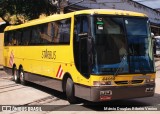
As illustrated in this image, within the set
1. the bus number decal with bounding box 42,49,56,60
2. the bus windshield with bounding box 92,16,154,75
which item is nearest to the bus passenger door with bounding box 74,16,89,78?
the bus windshield with bounding box 92,16,154,75

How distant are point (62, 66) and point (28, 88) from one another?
4596 millimetres

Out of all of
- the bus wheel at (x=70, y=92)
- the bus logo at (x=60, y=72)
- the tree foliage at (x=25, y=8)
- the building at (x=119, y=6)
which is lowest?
the bus wheel at (x=70, y=92)

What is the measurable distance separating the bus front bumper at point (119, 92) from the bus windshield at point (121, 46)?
47 cm

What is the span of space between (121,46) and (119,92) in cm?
139

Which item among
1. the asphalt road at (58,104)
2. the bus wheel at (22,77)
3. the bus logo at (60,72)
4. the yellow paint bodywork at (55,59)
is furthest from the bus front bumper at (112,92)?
the bus wheel at (22,77)

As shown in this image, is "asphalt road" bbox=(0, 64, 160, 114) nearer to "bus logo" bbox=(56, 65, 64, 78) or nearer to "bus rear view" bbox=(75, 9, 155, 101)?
"bus rear view" bbox=(75, 9, 155, 101)

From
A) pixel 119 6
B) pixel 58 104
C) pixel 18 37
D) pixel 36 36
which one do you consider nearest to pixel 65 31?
pixel 58 104

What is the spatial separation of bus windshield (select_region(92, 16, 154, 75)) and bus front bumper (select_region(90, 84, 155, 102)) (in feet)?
1.55

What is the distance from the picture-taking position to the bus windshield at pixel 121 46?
1099cm

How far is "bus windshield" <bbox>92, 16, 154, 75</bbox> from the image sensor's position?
36.1 feet

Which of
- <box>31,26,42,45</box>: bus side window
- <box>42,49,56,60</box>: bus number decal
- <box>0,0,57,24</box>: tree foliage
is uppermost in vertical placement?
Result: <box>0,0,57,24</box>: tree foliage

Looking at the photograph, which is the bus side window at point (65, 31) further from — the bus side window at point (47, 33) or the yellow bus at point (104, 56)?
the bus side window at point (47, 33)

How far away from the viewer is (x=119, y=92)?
11.0 meters

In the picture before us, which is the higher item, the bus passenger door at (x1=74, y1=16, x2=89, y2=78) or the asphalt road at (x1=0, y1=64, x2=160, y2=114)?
the bus passenger door at (x1=74, y1=16, x2=89, y2=78)
